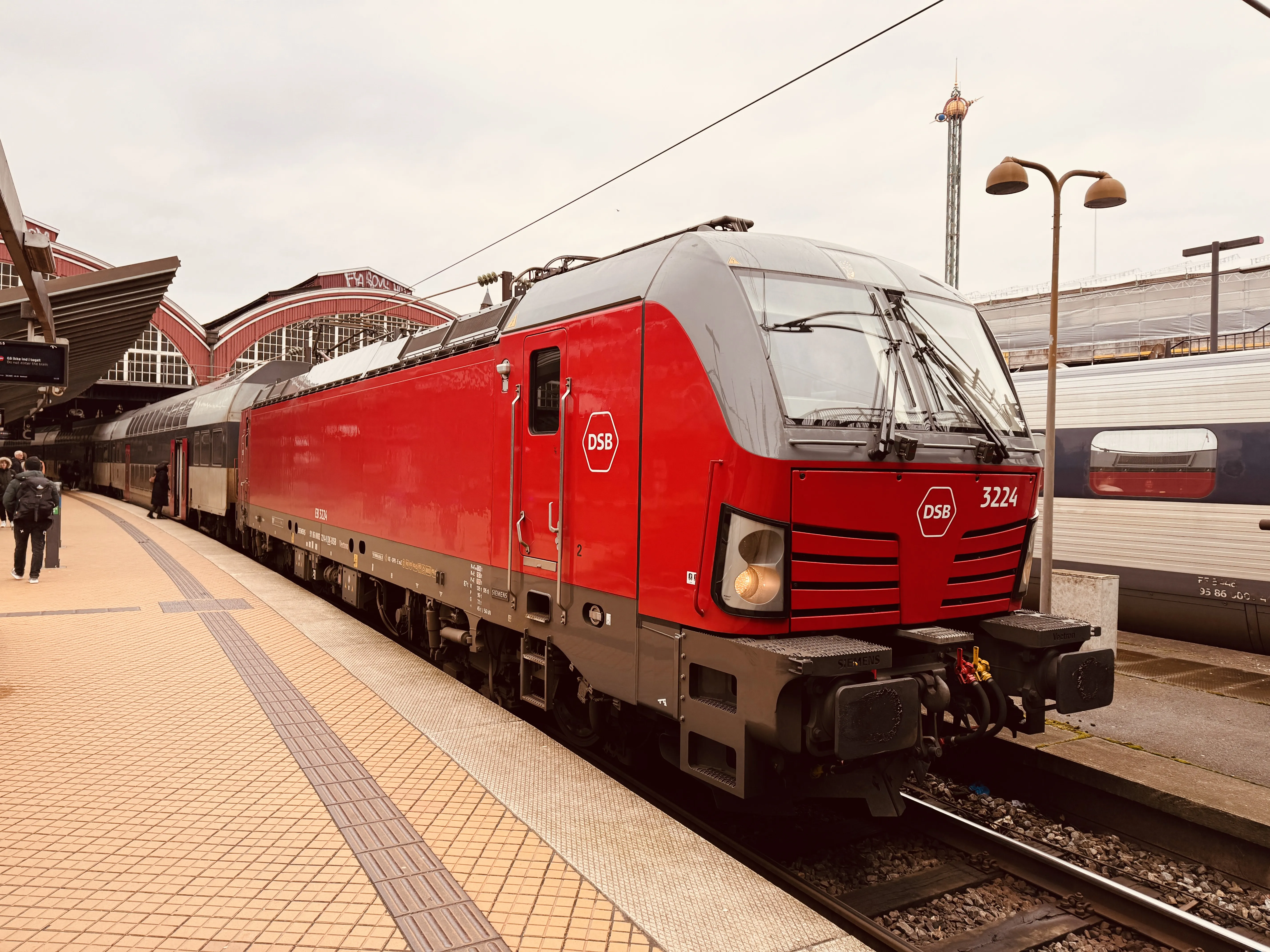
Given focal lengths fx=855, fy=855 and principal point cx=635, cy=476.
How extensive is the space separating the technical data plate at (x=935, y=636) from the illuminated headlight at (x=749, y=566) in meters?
0.82

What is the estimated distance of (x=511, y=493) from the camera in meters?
6.09

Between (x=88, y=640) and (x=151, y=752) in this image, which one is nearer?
(x=151, y=752)

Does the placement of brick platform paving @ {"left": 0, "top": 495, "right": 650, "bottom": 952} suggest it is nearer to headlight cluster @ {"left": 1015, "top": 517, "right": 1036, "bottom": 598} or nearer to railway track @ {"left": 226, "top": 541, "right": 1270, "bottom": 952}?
railway track @ {"left": 226, "top": 541, "right": 1270, "bottom": 952}

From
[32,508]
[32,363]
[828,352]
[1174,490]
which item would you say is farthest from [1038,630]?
[32,363]

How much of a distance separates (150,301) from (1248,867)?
65.4 feet

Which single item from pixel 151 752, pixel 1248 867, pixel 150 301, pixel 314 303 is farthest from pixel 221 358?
pixel 1248 867

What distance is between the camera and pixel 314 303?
5084cm

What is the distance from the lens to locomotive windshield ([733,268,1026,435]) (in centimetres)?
441

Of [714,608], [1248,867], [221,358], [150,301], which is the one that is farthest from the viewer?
[221,358]

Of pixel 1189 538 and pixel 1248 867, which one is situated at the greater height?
pixel 1189 538

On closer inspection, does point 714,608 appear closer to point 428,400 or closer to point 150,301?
point 428,400

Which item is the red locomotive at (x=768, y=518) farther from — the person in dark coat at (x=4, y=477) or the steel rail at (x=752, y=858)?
the person in dark coat at (x=4, y=477)

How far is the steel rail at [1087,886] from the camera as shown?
4105mm

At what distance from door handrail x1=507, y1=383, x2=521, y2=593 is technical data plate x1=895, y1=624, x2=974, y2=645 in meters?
2.75
